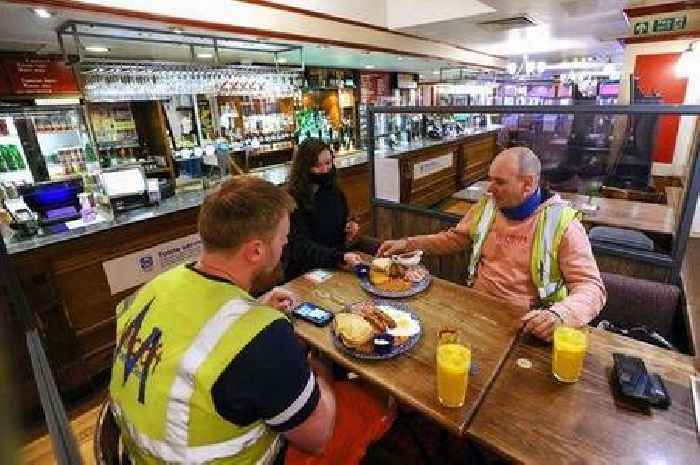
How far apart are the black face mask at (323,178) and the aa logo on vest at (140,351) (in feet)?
4.89

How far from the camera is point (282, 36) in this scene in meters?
4.10

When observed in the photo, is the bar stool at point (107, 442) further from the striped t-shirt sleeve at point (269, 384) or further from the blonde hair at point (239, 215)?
the blonde hair at point (239, 215)

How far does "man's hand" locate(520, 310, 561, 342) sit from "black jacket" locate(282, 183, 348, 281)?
1.02m

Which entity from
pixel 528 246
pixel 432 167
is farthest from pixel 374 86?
pixel 528 246

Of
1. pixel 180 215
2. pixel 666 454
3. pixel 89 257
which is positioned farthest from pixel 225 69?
pixel 666 454

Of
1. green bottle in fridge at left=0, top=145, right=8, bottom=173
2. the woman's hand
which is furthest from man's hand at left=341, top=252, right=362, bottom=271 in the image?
green bottle in fridge at left=0, top=145, right=8, bottom=173

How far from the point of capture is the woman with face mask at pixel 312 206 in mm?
2342

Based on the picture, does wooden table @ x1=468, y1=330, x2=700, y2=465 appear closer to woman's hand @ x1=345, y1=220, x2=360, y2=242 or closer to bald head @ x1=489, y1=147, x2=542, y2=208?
bald head @ x1=489, y1=147, x2=542, y2=208

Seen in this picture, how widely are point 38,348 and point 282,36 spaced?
3853mm

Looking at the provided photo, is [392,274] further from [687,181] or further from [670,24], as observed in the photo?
[670,24]

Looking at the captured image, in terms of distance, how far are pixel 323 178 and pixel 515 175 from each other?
113 cm

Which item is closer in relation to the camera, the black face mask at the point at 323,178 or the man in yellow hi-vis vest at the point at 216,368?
the man in yellow hi-vis vest at the point at 216,368

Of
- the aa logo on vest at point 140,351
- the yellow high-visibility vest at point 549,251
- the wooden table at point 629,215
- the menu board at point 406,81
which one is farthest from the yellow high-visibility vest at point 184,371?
the menu board at point 406,81

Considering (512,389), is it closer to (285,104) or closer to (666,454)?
(666,454)
